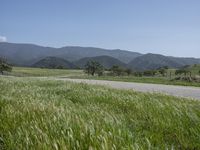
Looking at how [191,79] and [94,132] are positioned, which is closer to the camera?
[94,132]

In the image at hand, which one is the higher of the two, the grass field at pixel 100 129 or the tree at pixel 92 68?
the grass field at pixel 100 129

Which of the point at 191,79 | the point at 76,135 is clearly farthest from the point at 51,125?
the point at 191,79

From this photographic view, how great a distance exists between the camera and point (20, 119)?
475cm

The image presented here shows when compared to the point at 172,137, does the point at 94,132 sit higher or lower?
higher

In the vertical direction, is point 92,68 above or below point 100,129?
below

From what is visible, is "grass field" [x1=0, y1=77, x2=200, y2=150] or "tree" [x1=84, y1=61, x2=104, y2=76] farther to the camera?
"tree" [x1=84, y1=61, x2=104, y2=76]

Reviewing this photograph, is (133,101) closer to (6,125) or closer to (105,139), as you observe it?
(6,125)

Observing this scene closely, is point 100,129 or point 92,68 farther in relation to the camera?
point 92,68

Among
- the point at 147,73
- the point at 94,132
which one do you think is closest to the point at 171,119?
the point at 94,132

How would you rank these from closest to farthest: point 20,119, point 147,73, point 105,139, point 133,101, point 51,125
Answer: point 105,139, point 51,125, point 20,119, point 133,101, point 147,73

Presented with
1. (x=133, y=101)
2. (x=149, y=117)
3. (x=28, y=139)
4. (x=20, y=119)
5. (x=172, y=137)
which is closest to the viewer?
(x=28, y=139)

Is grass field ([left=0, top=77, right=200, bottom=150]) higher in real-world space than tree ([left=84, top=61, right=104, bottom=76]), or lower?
higher

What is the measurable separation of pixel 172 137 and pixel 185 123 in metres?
0.38

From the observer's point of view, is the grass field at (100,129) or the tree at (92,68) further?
the tree at (92,68)
